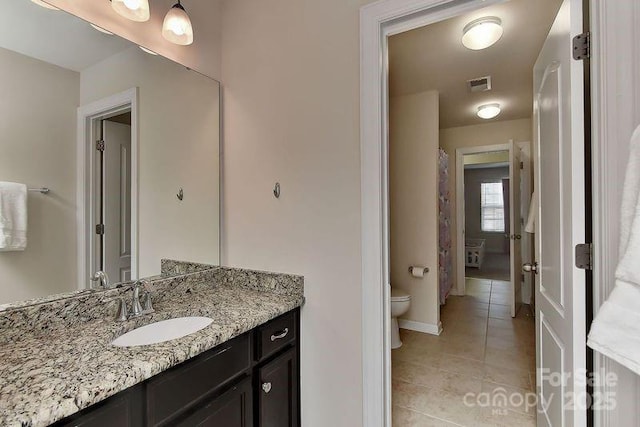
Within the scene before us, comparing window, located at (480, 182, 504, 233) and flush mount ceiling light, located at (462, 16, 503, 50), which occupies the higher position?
flush mount ceiling light, located at (462, 16, 503, 50)

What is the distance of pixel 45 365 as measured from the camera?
0.85m

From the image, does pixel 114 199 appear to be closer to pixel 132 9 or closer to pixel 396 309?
pixel 132 9

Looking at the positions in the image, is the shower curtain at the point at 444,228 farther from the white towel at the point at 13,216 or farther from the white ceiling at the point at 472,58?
the white towel at the point at 13,216

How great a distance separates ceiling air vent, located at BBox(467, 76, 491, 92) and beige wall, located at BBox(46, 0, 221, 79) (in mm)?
2368

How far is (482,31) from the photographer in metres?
1.93

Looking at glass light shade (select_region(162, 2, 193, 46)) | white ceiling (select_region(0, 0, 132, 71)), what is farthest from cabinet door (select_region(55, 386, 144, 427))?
glass light shade (select_region(162, 2, 193, 46))

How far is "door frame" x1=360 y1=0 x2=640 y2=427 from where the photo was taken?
0.92 meters

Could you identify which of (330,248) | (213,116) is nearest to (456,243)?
(330,248)

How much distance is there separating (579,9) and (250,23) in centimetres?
152

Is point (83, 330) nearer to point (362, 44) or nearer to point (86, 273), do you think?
point (86, 273)

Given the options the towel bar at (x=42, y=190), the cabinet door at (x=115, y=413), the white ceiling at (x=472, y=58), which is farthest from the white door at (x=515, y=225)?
the towel bar at (x=42, y=190)

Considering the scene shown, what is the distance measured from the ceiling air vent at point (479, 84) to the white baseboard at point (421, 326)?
2.47 m

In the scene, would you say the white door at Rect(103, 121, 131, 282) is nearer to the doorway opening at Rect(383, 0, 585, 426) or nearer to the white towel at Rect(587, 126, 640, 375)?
the doorway opening at Rect(383, 0, 585, 426)

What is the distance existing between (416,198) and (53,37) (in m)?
3.05
